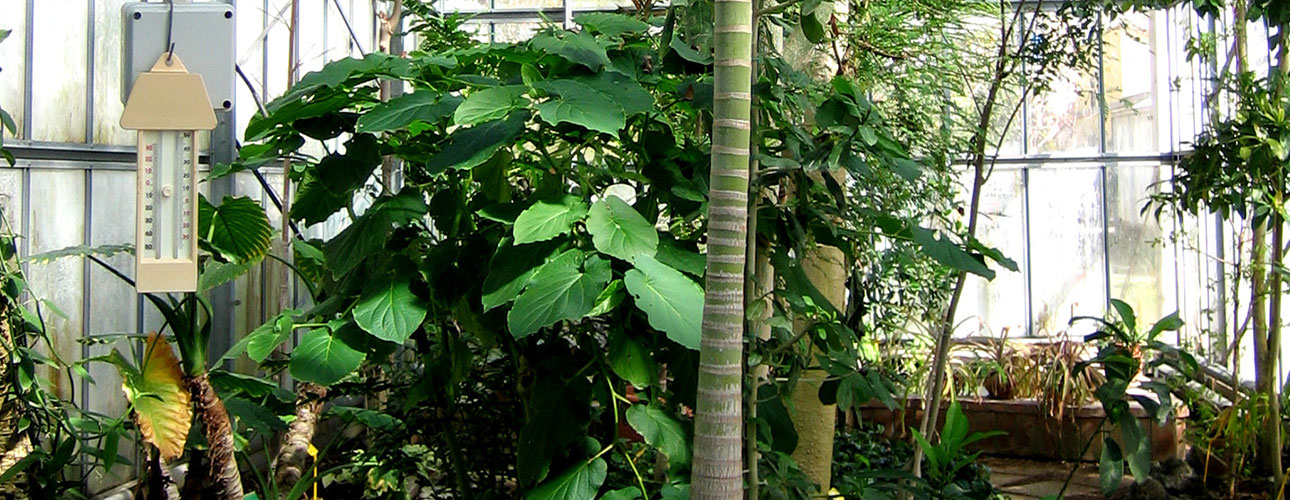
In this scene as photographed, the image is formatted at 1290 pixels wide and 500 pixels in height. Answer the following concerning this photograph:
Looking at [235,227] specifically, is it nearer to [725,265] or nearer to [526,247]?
[526,247]

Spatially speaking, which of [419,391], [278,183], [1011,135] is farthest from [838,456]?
[1011,135]

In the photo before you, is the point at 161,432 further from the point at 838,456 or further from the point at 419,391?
the point at 838,456

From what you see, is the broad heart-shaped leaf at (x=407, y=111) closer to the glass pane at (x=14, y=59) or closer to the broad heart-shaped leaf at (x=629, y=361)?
the broad heart-shaped leaf at (x=629, y=361)

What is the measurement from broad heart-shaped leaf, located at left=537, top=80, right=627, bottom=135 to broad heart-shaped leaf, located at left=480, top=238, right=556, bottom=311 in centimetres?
25

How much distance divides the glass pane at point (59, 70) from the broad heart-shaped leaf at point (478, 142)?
2398 millimetres

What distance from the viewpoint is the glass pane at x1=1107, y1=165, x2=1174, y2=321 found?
9.23 m

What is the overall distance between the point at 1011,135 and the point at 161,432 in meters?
8.06

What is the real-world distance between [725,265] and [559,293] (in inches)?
18.1

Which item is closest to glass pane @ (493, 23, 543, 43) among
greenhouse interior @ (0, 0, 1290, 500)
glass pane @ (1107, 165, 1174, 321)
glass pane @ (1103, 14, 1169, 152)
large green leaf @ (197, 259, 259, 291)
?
greenhouse interior @ (0, 0, 1290, 500)

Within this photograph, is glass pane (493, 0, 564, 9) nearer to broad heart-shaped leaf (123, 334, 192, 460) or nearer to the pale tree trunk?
the pale tree trunk

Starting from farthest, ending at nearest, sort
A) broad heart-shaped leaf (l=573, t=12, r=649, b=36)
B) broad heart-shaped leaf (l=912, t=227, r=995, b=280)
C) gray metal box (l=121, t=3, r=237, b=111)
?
broad heart-shaped leaf (l=573, t=12, r=649, b=36)
gray metal box (l=121, t=3, r=237, b=111)
broad heart-shaped leaf (l=912, t=227, r=995, b=280)

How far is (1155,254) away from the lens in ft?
30.3

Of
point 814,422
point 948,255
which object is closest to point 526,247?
point 948,255

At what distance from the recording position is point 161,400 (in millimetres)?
2416
